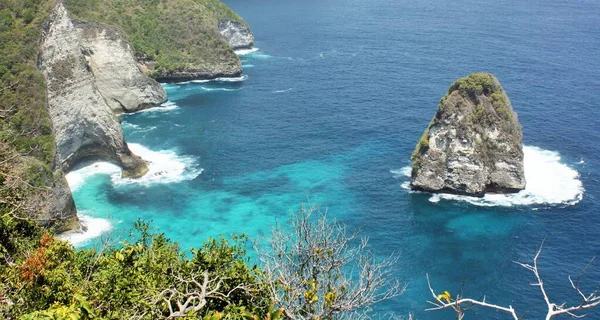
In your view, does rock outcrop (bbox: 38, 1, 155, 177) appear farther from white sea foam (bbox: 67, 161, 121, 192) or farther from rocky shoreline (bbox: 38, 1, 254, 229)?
white sea foam (bbox: 67, 161, 121, 192)

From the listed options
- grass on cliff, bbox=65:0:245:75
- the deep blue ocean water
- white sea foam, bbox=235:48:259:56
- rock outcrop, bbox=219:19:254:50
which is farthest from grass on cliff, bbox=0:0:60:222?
rock outcrop, bbox=219:19:254:50

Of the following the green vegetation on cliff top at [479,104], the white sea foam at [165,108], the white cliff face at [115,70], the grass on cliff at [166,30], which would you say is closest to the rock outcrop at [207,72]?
the grass on cliff at [166,30]

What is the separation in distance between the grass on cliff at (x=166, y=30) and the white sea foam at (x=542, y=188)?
73.2 m

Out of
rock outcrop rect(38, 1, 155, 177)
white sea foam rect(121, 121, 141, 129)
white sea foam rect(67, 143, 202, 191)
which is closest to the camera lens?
rock outcrop rect(38, 1, 155, 177)

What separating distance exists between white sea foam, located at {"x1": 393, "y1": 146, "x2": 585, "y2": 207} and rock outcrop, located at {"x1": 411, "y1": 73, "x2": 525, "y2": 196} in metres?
1.44

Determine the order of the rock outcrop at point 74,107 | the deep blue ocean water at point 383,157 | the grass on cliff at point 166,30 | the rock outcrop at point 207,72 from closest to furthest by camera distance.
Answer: the deep blue ocean water at point 383,157 < the rock outcrop at point 74,107 < the grass on cliff at point 166,30 < the rock outcrop at point 207,72

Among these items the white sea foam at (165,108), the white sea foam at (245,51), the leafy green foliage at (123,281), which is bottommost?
the white sea foam at (165,108)

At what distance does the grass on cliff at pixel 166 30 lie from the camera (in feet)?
460

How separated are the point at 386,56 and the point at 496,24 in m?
47.5

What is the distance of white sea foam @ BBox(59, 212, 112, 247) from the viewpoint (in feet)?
236

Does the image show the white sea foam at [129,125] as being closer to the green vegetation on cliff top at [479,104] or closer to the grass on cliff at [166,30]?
the grass on cliff at [166,30]

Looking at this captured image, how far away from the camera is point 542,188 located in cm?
8600

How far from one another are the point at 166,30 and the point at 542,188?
10169 cm

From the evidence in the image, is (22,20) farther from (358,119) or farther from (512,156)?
(512,156)
